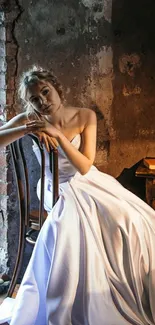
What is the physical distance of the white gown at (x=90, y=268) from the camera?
2133 mm

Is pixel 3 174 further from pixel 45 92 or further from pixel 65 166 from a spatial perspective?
pixel 45 92

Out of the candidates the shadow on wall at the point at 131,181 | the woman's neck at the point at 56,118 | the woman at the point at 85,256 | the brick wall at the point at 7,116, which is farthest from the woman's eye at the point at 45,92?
the shadow on wall at the point at 131,181

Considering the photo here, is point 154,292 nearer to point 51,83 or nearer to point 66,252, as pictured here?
point 66,252

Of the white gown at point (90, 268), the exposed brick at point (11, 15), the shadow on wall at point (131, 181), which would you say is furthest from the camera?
the shadow on wall at point (131, 181)

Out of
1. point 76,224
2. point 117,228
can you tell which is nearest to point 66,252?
point 76,224

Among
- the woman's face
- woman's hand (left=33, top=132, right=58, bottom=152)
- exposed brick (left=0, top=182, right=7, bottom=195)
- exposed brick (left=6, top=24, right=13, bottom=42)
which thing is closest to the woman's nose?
the woman's face

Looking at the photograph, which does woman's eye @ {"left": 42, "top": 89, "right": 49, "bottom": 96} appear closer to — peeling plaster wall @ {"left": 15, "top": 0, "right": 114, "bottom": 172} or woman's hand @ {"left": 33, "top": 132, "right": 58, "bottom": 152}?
woman's hand @ {"left": 33, "top": 132, "right": 58, "bottom": 152}

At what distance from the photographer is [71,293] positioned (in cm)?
213

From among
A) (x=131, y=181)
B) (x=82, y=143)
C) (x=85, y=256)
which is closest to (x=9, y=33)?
(x=82, y=143)

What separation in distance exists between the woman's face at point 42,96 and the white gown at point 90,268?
1.72 ft

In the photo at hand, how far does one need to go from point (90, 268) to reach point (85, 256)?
7 cm

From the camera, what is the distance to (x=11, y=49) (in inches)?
Result: 108

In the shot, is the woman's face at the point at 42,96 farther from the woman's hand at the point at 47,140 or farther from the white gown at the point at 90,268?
the white gown at the point at 90,268

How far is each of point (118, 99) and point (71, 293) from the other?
4.45ft
